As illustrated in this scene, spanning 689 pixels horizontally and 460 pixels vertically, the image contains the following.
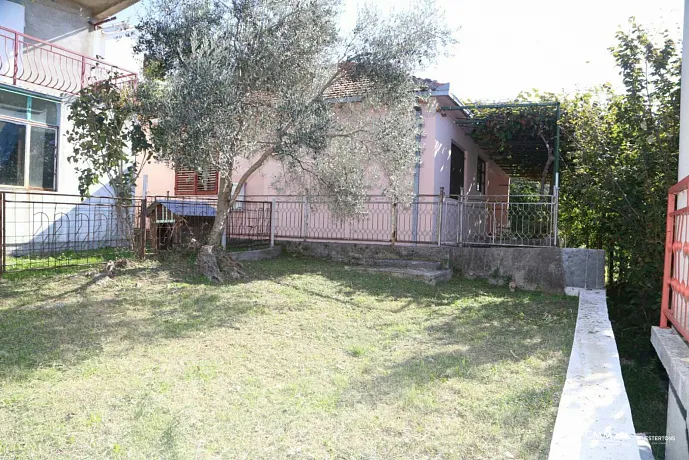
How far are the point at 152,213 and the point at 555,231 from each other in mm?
7200

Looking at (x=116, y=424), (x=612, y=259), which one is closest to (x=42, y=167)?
(x=116, y=424)

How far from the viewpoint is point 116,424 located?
2803 millimetres

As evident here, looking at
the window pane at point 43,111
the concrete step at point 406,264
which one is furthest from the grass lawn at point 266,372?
the window pane at point 43,111

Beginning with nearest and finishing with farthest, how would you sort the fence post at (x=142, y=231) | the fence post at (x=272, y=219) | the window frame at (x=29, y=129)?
1. the fence post at (x=142, y=231)
2. the window frame at (x=29, y=129)
3. the fence post at (x=272, y=219)

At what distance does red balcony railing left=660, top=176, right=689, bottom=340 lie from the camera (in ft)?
12.2

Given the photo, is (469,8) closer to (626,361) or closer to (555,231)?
(555,231)

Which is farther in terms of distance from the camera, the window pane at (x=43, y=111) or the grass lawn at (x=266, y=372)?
the window pane at (x=43, y=111)

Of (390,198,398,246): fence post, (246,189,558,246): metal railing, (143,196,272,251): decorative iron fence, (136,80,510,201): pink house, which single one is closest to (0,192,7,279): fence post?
(143,196,272,251): decorative iron fence

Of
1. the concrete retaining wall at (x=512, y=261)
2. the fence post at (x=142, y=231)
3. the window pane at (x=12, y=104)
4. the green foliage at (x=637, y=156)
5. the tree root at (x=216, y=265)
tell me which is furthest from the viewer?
the window pane at (x=12, y=104)

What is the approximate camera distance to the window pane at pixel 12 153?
8758 millimetres

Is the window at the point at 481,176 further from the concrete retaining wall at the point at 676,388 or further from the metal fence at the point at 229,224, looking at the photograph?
the concrete retaining wall at the point at 676,388

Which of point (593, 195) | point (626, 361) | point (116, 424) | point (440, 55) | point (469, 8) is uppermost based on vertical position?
point (469, 8)

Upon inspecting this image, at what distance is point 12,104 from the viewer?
8.84 metres

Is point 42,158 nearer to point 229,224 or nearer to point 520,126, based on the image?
point 229,224
